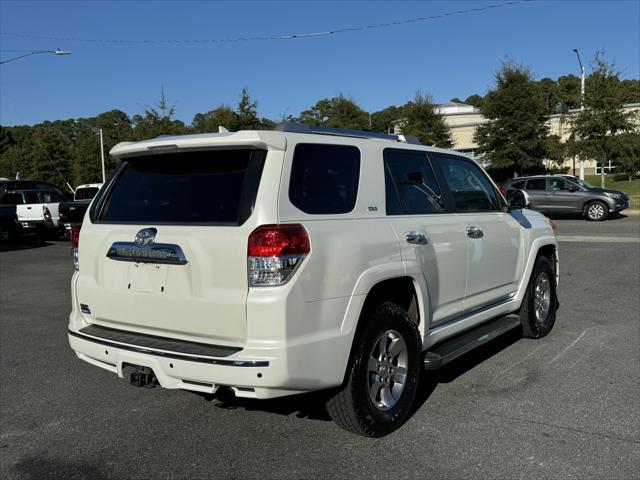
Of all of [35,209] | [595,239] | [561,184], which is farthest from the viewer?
[561,184]

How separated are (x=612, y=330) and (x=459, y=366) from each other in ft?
7.07

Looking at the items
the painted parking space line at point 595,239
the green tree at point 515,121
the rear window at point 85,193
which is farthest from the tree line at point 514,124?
the painted parking space line at point 595,239

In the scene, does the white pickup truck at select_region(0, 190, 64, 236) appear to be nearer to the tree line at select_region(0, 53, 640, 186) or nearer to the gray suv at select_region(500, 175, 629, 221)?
the tree line at select_region(0, 53, 640, 186)

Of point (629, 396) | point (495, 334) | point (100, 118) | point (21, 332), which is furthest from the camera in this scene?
point (100, 118)

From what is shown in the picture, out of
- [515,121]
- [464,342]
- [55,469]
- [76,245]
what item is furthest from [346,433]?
[515,121]

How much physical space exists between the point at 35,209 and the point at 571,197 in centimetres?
1830

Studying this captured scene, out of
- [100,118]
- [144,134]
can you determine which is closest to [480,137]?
[144,134]

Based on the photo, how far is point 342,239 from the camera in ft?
11.4

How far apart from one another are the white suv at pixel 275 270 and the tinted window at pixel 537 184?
18735 mm

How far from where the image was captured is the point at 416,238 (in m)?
4.09

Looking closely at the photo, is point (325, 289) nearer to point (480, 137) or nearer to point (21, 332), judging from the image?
point (21, 332)

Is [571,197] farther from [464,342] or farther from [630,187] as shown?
[630,187]

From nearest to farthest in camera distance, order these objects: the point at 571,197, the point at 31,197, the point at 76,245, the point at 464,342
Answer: the point at 76,245
the point at 464,342
the point at 31,197
the point at 571,197

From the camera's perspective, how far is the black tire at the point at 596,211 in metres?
20.7
